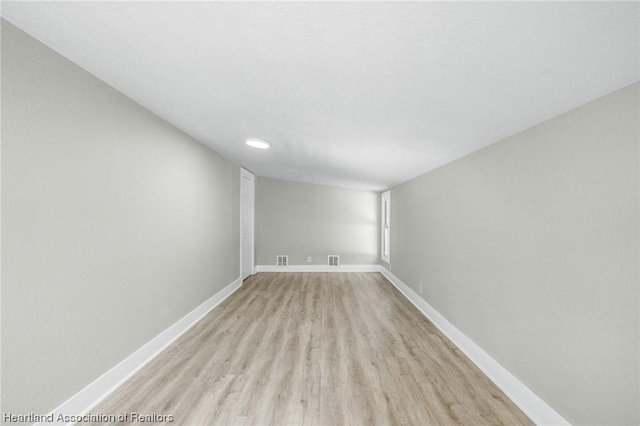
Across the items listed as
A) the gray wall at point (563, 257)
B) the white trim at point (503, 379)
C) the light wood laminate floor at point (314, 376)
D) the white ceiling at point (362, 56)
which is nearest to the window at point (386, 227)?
the light wood laminate floor at point (314, 376)

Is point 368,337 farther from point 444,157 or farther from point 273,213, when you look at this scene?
point 273,213

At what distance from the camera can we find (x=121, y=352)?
1.92m

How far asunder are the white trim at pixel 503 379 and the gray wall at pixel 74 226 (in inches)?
122

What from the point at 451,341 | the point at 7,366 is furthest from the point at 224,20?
the point at 451,341

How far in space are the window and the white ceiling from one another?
3.40 meters

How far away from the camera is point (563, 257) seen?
150 cm

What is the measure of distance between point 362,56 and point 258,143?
202cm

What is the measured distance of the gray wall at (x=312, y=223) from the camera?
5.89m

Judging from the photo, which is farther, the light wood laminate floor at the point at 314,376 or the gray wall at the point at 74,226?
the light wood laminate floor at the point at 314,376

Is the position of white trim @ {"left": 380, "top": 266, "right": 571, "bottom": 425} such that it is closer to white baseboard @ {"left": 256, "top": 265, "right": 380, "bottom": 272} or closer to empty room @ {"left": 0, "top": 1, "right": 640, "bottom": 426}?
empty room @ {"left": 0, "top": 1, "right": 640, "bottom": 426}

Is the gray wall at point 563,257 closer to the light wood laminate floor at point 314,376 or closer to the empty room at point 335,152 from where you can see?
the empty room at point 335,152

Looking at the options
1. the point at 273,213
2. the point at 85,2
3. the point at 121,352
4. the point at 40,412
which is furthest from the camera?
the point at 273,213

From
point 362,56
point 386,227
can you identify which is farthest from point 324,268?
point 362,56

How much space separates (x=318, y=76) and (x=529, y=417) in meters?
2.68
